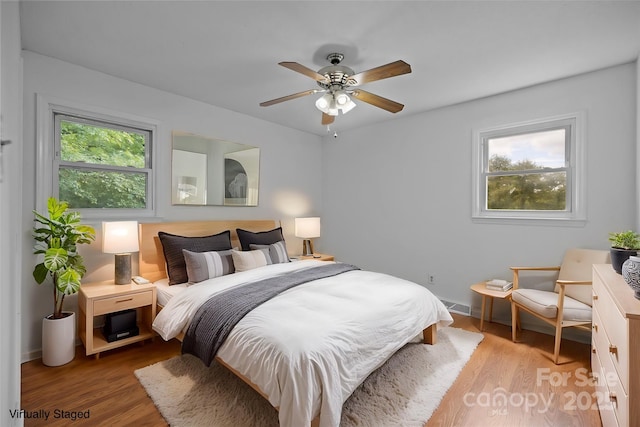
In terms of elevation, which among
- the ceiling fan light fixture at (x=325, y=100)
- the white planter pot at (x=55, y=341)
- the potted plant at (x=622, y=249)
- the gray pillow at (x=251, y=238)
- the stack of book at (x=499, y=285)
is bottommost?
the white planter pot at (x=55, y=341)

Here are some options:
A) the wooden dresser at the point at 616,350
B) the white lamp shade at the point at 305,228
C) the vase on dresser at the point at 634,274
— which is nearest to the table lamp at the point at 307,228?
the white lamp shade at the point at 305,228

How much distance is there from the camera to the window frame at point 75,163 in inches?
98.9

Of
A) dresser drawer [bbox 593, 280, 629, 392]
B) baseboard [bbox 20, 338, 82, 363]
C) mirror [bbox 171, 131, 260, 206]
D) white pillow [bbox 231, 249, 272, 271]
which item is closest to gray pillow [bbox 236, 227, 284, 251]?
white pillow [bbox 231, 249, 272, 271]

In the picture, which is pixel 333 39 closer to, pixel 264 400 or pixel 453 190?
pixel 453 190

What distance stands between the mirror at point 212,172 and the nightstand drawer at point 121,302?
1.14 metres

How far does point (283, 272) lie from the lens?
9.57ft

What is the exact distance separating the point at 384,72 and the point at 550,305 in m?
2.36

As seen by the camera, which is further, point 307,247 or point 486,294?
point 307,247

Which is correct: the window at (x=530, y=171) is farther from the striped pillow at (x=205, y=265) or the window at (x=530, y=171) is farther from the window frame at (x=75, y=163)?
the window frame at (x=75, y=163)

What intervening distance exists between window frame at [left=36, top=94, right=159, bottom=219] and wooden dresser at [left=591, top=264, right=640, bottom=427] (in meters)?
3.72

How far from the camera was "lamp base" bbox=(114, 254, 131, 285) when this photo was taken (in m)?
2.72

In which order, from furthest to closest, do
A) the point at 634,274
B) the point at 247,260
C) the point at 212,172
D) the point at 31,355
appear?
the point at 212,172 < the point at 247,260 < the point at 31,355 < the point at 634,274

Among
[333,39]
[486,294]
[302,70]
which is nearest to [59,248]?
[302,70]

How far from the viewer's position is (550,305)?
8.26ft
